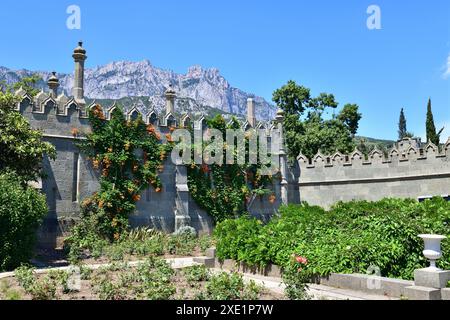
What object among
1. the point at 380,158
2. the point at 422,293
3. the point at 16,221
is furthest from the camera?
the point at 380,158

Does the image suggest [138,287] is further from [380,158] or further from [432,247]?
[380,158]

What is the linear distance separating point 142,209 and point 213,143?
190 inches

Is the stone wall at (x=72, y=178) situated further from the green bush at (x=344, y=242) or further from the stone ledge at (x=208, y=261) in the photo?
the green bush at (x=344, y=242)

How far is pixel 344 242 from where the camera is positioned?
9.88 meters

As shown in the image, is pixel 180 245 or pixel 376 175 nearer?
pixel 180 245

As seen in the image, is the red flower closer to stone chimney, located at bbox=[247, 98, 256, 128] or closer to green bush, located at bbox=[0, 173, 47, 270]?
green bush, located at bbox=[0, 173, 47, 270]

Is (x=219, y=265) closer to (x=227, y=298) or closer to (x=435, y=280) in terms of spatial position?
(x=227, y=298)

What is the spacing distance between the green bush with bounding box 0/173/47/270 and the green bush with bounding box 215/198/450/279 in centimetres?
522

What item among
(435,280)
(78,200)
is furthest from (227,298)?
(78,200)

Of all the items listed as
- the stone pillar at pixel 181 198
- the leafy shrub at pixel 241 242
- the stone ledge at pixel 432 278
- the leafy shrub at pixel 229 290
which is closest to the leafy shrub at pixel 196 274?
the leafy shrub at pixel 229 290

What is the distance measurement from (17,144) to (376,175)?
17699mm

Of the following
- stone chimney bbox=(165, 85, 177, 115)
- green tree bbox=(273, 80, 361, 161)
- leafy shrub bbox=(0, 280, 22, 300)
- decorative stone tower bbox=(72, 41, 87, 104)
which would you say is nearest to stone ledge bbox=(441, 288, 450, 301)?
leafy shrub bbox=(0, 280, 22, 300)

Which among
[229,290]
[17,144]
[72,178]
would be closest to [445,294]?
[229,290]

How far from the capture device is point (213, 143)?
21422mm
